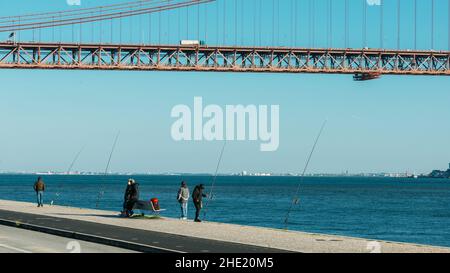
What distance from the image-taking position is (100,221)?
23453 millimetres

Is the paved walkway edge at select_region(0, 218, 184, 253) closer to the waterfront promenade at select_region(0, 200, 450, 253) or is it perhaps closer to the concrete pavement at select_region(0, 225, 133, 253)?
the waterfront promenade at select_region(0, 200, 450, 253)

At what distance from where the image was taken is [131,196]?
25.5 m

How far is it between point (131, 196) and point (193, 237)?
7.55 meters

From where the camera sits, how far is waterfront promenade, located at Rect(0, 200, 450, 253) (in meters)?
15.7

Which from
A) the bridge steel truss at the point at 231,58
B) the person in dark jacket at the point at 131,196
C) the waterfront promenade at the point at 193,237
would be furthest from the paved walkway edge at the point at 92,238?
the bridge steel truss at the point at 231,58

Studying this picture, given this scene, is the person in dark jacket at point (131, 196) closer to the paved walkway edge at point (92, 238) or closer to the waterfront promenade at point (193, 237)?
the waterfront promenade at point (193, 237)

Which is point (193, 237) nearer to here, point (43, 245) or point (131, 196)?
point (43, 245)

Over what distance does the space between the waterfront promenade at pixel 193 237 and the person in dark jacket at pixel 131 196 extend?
116cm

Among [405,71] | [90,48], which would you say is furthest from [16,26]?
[405,71]

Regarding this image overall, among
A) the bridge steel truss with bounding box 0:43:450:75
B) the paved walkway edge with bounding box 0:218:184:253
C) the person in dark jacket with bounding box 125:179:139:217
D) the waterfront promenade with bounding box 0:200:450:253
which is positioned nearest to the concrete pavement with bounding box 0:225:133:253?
the paved walkway edge with bounding box 0:218:184:253

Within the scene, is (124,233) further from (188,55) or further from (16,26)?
(188,55)

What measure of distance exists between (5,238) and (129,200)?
8.04 metres

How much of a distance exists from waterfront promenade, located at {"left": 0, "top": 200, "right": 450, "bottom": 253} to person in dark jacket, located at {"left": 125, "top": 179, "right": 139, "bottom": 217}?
116 centimetres

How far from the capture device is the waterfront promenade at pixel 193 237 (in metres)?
15.7
